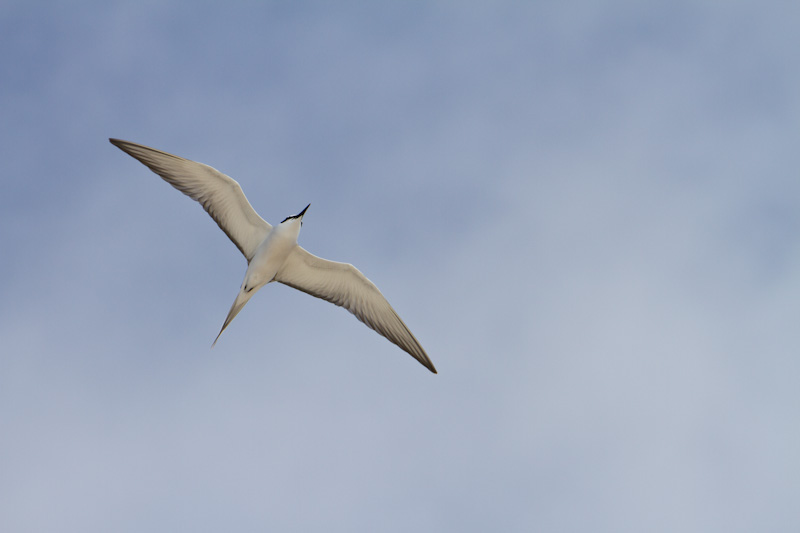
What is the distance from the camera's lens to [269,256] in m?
18.8

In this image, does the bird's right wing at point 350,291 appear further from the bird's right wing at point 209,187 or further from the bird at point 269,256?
the bird's right wing at point 209,187

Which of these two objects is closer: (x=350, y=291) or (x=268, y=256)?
(x=268, y=256)

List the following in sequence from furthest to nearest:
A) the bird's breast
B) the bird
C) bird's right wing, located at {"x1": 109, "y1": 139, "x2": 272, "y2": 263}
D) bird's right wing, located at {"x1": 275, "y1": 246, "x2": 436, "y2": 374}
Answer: bird's right wing, located at {"x1": 275, "y1": 246, "x2": 436, "y2": 374} < the bird's breast < the bird < bird's right wing, located at {"x1": 109, "y1": 139, "x2": 272, "y2": 263}

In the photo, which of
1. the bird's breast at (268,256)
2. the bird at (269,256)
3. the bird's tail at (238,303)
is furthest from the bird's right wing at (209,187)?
the bird's tail at (238,303)

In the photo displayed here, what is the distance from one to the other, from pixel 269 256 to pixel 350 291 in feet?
8.10

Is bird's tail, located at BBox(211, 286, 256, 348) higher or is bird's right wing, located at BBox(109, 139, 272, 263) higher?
bird's right wing, located at BBox(109, 139, 272, 263)

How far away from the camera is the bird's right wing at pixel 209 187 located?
18.2 m

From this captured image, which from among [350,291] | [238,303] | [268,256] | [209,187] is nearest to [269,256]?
[268,256]

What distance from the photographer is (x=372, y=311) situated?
2009 centimetres

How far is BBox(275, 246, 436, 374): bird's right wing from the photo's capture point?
1944 cm

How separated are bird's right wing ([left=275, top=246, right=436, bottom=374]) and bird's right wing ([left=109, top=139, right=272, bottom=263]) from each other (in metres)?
1.32

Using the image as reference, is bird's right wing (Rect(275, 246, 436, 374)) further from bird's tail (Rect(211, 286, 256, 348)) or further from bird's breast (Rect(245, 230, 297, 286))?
bird's tail (Rect(211, 286, 256, 348))

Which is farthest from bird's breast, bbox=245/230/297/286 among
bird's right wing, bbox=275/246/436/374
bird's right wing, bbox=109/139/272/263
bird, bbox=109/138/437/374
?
bird's right wing, bbox=109/139/272/263

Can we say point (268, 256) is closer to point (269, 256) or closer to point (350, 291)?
point (269, 256)
